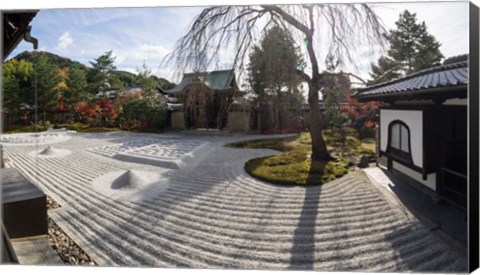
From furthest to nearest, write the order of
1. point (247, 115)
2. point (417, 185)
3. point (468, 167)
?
point (247, 115)
point (417, 185)
point (468, 167)

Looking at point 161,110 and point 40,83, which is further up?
point 40,83

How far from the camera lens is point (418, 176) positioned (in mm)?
2285

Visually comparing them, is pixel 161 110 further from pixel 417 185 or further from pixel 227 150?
pixel 417 185

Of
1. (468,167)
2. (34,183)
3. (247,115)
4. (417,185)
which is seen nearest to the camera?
(468,167)

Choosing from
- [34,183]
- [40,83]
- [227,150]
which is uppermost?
[40,83]

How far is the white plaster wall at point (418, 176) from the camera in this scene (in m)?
2.23

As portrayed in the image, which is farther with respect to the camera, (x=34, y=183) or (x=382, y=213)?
(x=34, y=183)

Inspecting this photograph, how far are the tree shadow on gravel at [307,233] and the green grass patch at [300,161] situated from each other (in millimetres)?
42

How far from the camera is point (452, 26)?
7.14 ft

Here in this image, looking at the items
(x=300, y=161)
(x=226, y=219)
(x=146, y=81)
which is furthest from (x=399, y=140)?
(x=146, y=81)

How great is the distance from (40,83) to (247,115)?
1.84 meters

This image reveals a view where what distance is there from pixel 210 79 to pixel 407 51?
150 centimetres

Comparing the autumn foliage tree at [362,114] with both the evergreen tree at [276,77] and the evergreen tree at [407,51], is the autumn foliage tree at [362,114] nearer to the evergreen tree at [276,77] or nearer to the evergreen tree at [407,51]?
the evergreen tree at [407,51]

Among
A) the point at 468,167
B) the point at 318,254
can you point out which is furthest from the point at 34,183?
the point at 468,167
